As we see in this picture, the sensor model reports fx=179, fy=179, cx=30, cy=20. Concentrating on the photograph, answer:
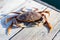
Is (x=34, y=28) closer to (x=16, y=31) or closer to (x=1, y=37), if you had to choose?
(x=16, y=31)

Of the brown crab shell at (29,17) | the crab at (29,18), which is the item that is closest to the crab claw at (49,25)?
the crab at (29,18)

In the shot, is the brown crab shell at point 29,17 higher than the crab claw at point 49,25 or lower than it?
higher

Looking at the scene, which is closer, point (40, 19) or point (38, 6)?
point (40, 19)

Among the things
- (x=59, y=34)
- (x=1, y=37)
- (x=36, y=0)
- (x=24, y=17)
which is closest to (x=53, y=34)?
(x=59, y=34)

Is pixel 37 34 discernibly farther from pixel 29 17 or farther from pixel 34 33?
pixel 29 17

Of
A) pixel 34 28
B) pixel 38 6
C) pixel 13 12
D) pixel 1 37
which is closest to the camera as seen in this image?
pixel 1 37

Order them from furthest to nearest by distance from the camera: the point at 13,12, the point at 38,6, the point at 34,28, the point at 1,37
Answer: the point at 38,6
the point at 13,12
the point at 34,28
the point at 1,37

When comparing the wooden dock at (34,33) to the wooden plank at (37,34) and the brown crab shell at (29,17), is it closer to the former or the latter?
the wooden plank at (37,34)

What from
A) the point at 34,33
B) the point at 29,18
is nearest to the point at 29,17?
the point at 29,18

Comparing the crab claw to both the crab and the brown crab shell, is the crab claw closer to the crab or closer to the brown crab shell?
the crab

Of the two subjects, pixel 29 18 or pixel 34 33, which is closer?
pixel 34 33

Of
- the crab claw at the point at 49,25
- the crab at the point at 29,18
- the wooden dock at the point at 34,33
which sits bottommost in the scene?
the wooden dock at the point at 34,33
